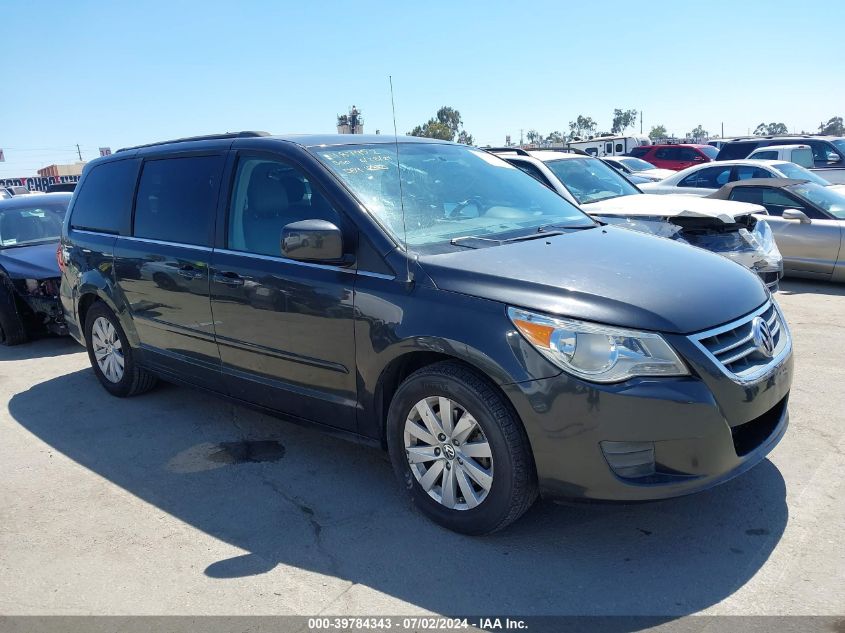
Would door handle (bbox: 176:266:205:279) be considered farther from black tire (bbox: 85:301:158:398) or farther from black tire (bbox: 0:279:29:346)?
black tire (bbox: 0:279:29:346)

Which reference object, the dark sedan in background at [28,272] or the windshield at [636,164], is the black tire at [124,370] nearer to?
the dark sedan in background at [28,272]

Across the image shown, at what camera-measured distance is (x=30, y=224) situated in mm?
8531

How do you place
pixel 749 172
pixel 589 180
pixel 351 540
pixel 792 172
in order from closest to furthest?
pixel 351 540 → pixel 589 180 → pixel 749 172 → pixel 792 172

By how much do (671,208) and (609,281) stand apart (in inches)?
173

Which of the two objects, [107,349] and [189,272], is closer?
[189,272]

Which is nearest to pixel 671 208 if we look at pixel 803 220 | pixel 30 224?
pixel 803 220

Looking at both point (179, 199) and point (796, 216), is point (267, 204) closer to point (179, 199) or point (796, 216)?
point (179, 199)

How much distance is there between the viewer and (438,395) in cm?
333

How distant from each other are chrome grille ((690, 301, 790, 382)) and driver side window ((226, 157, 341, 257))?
195cm

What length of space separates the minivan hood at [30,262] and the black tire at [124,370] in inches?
67.7

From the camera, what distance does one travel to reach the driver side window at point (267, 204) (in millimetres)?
3984

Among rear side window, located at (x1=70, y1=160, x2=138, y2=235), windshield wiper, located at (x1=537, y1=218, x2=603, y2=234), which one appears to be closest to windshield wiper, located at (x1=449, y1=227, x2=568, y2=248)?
windshield wiper, located at (x1=537, y1=218, x2=603, y2=234)

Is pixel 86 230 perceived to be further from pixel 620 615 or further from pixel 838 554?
pixel 838 554

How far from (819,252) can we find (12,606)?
29.2ft
